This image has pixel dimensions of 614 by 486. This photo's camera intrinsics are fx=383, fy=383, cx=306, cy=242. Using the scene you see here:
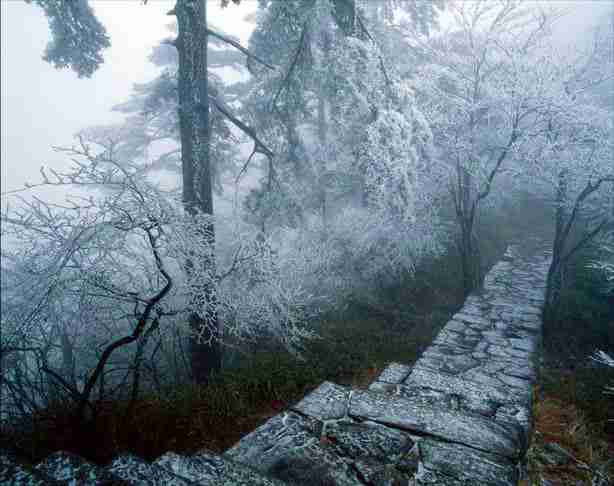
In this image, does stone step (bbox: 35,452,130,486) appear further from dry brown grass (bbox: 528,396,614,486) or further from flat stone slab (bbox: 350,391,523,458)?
dry brown grass (bbox: 528,396,614,486)

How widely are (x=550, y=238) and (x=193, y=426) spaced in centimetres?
1574

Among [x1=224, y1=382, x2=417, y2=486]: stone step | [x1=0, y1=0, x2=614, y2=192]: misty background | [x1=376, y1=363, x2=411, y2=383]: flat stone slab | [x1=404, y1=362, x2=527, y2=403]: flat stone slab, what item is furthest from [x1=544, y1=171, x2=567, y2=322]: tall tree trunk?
[x1=0, y1=0, x2=614, y2=192]: misty background

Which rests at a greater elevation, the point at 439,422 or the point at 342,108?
the point at 342,108

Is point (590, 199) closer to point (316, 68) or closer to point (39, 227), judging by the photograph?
point (316, 68)

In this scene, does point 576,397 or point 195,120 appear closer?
point 576,397

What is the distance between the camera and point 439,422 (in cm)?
275

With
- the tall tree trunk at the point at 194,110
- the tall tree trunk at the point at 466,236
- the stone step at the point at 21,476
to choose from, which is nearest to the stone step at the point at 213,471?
the stone step at the point at 21,476

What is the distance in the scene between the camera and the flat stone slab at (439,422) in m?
2.54

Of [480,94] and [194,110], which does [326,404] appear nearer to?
[194,110]

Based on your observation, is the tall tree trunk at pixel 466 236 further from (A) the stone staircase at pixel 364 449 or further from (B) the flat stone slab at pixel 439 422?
(B) the flat stone slab at pixel 439 422

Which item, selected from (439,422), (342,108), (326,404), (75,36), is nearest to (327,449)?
(326,404)

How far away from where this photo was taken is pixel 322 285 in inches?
338

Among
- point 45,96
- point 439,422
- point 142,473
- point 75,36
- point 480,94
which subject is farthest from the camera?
point 45,96

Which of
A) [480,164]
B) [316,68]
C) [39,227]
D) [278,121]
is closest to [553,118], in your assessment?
[480,164]
